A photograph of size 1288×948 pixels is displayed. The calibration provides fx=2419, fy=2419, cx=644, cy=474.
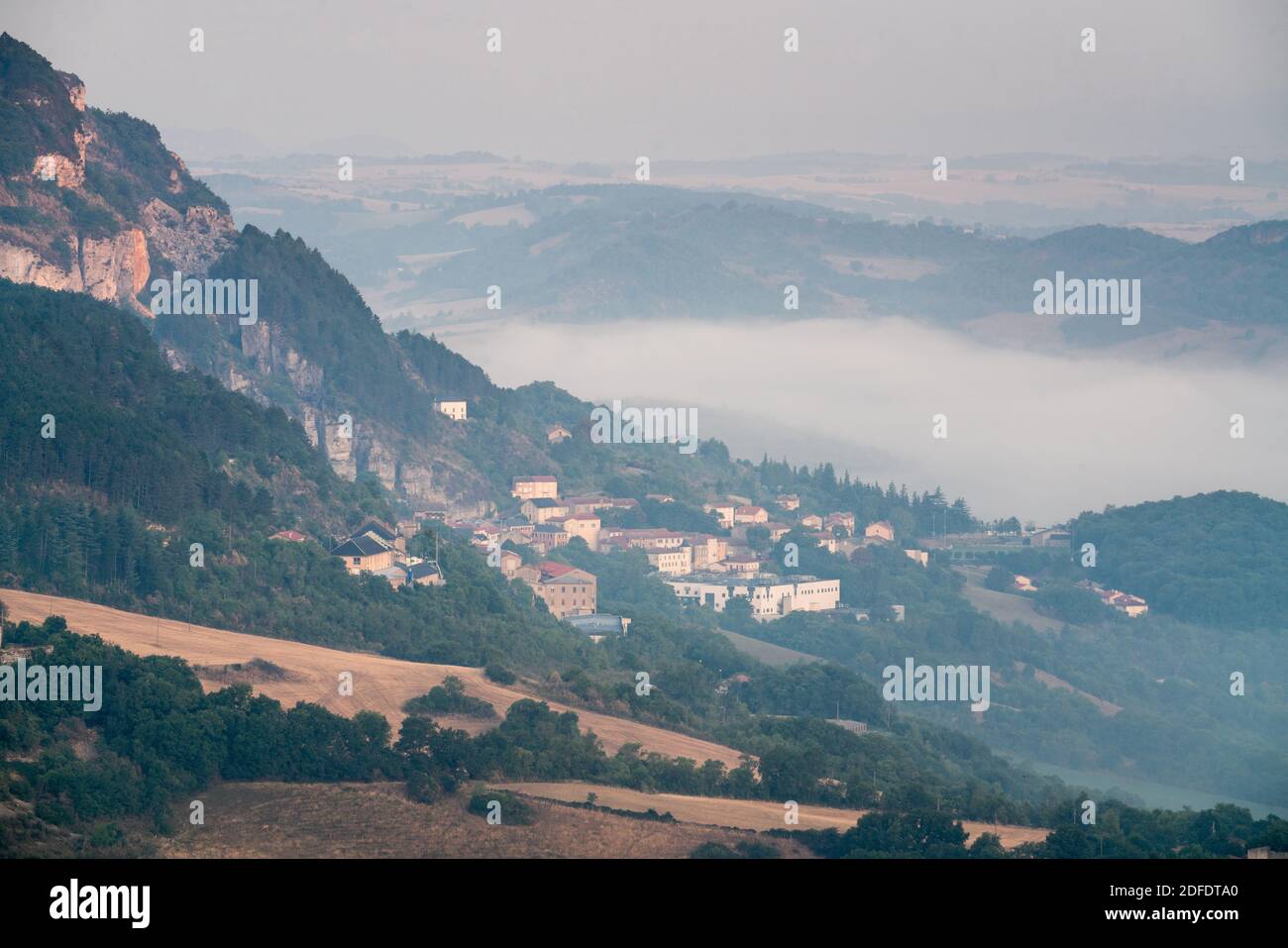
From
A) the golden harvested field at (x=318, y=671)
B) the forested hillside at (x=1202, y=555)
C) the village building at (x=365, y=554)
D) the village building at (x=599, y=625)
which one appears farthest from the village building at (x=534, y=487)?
the golden harvested field at (x=318, y=671)

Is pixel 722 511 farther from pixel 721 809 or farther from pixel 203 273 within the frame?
pixel 721 809

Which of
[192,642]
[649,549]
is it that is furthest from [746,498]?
[192,642]

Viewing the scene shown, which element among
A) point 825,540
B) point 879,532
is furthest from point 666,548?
point 879,532

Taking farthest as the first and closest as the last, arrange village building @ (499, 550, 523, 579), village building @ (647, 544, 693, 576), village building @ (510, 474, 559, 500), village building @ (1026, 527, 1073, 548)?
village building @ (1026, 527, 1073, 548)
village building @ (510, 474, 559, 500)
village building @ (647, 544, 693, 576)
village building @ (499, 550, 523, 579)

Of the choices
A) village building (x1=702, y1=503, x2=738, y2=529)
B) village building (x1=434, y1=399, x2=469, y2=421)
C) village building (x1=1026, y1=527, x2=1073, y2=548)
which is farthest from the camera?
village building (x1=1026, y1=527, x2=1073, y2=548)

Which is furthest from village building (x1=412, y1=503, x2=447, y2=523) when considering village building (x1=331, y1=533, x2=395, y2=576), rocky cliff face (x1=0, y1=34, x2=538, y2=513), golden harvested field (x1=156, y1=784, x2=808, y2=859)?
golden harvested field (x1=156, y1=784, x2=808, y2=859)

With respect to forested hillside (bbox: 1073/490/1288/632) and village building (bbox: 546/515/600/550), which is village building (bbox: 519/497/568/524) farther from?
forested hillside (bbox: 1073/490/1288/632)

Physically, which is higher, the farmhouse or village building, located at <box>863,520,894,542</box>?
the farmhouse
